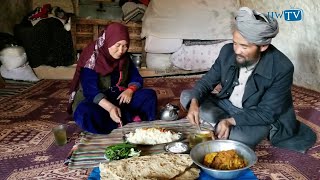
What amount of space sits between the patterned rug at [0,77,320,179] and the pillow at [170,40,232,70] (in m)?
1.08

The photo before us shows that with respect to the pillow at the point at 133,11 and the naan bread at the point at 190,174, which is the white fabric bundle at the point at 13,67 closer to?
the pillow at the point at 133,11

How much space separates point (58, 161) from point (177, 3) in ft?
11.2

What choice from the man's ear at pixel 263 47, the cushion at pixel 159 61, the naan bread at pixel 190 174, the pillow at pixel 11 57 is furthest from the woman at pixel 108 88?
the cushion at pixel 159 61

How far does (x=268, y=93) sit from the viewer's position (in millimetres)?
1915

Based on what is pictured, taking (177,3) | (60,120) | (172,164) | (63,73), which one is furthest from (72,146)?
(177,3)

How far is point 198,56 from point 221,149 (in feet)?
10.1

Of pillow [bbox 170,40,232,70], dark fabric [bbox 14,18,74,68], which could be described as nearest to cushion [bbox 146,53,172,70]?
pillow [bbox 170,40,232,70]

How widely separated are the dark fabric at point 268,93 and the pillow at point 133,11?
299 centimetres

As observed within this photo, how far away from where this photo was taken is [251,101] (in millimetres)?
2002

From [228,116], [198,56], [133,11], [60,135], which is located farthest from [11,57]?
[228,116]

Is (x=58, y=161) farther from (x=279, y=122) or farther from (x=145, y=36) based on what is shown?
(x=145, y=36)

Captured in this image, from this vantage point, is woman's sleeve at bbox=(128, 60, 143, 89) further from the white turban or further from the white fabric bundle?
the white fabric bundle

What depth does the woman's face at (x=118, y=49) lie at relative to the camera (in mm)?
2204

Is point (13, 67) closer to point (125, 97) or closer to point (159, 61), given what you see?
point (159, 61)
